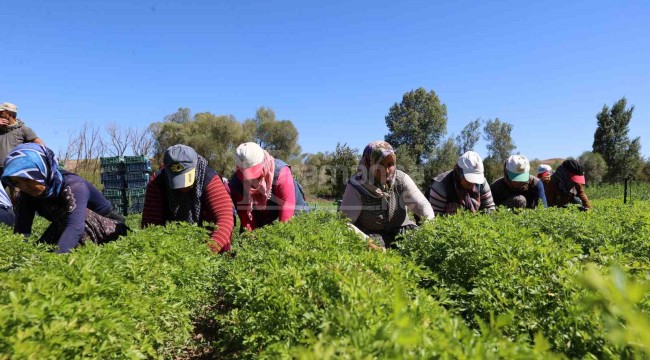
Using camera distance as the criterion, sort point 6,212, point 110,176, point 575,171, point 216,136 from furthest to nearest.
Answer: point 216,136 → point 110,176 → point 575,171 → point 6,212

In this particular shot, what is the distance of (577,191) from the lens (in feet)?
22.5

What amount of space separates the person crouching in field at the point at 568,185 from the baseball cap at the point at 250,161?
17.9ft

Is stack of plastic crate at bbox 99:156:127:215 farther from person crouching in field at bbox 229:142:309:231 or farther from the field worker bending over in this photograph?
the field worker bending over

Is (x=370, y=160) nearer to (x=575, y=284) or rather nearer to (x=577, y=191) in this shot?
(x=575, y=284)

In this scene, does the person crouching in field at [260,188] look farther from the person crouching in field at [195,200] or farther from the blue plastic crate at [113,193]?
the blue plastic crate at [113,193]

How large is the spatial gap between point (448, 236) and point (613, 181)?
160 feet

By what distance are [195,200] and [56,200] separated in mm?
1188

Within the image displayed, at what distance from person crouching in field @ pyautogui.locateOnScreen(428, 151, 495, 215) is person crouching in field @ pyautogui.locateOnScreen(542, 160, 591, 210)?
249 centimetres

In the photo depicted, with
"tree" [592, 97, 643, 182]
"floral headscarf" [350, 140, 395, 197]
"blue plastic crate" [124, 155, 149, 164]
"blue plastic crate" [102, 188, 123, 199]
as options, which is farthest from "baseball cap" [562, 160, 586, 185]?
"tree" [592, 97, 643, 182]

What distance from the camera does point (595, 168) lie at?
40.3 m

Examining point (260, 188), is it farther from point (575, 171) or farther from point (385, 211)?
point (575, 171)

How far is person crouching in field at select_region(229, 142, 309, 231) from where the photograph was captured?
163 inches

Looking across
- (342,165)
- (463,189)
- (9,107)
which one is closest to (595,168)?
(342,165)

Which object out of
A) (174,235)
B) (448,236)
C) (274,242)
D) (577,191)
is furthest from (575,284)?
(577,191)
